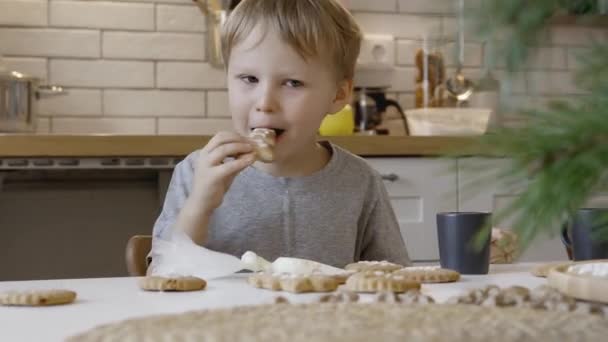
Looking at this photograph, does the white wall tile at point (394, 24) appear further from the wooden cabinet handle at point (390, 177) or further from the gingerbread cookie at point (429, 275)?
the gingerbread cookie at point (429, 275)

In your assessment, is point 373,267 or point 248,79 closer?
point 373,267

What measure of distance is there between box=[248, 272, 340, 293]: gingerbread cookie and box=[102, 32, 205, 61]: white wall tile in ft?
7.24

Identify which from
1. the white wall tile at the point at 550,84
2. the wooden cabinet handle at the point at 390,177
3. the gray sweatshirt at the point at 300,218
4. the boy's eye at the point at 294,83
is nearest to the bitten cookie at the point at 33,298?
the white wall tile at the point at 550,84

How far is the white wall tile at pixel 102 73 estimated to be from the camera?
9.73 feet

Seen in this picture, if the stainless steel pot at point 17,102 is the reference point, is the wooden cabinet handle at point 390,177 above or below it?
below

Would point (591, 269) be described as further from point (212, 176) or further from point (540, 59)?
point (212, 176)

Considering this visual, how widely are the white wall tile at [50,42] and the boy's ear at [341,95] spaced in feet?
4.51

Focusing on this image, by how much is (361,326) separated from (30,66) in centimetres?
267

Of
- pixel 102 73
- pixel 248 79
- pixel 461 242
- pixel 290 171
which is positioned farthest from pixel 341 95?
pixel 102 73

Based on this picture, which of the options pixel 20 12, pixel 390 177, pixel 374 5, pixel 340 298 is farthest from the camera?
pixel 374 5

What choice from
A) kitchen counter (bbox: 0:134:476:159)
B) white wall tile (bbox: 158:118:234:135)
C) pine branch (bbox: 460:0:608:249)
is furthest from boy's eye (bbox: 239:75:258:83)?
white wall tile (bbox: 158:118:234:135)

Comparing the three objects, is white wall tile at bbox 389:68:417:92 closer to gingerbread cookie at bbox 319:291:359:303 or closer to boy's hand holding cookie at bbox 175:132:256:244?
boy's hand holding cookie at bbox 175:132:256:244

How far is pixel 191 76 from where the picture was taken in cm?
308

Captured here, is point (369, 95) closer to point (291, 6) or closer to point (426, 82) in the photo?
point (426, 82)
